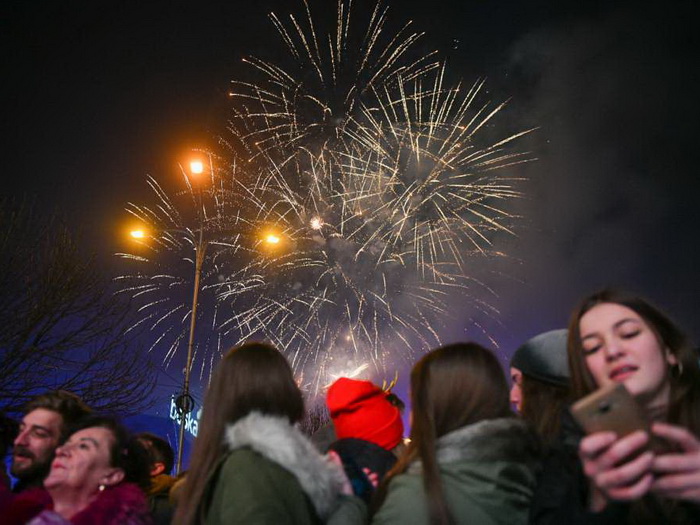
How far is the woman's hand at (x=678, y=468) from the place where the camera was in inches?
56.6

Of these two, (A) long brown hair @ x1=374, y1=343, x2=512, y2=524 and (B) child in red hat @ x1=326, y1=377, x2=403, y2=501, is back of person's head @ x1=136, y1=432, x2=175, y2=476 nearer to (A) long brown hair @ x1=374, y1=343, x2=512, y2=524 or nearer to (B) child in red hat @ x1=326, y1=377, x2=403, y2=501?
(B) child in red hat @ x1=326, y1=377, x2=403, y2=501

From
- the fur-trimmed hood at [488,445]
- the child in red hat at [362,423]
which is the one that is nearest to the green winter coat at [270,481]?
the fur-trimmed hood at [488,445]

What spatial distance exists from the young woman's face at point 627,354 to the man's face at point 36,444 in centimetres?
377

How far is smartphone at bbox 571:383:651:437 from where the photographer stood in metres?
1.43

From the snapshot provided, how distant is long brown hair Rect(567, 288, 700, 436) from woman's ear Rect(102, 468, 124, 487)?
2880 millimetres

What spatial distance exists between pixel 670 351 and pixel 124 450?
3308 mm

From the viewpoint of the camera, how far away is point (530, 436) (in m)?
2.60

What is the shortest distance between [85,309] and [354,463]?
1134 centimetres

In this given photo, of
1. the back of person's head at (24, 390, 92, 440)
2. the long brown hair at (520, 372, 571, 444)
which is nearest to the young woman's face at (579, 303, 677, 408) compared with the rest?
the long brown hair at (520, 372, 571, 444)

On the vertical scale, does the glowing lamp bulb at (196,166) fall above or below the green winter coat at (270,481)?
above

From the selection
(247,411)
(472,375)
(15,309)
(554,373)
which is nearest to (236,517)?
(247,411)

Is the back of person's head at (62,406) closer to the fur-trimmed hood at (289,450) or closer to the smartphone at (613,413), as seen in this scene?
the fur-trimmed hood at (289,450)

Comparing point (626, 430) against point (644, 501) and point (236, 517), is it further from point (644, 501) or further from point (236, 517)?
point (236, 517)

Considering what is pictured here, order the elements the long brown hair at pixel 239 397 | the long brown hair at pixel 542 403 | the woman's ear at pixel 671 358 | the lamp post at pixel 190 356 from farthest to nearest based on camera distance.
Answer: the lamp post at pixel 190 356 < the long brown hair at pixel 542 403 < the long brown hair at pixel 239 397 < the woman's ear at pixel 671 358
